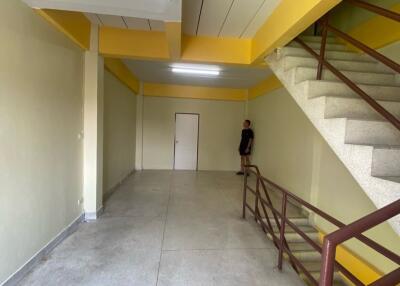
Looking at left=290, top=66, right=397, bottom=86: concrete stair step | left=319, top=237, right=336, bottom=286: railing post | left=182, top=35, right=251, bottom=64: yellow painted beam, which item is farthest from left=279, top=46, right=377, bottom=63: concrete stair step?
left=319, top=237, right=336, bottom=286: railing post

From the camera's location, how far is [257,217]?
3.31m

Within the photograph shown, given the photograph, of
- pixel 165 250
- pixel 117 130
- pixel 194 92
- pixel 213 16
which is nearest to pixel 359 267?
pixel 165 250

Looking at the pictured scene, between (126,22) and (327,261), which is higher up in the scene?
(126,22)

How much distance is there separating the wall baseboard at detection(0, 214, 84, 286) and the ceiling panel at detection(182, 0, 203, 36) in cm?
277

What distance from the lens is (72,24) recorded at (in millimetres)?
2607

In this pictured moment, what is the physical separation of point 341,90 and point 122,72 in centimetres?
401

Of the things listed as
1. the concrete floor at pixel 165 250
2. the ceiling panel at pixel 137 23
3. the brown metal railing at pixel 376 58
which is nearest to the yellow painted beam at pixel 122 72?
the ceiling panel at pixel 137 23

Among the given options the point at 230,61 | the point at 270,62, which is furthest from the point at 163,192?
the point at 270,62

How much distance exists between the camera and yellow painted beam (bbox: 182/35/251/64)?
3.19m

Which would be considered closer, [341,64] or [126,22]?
[341,64]

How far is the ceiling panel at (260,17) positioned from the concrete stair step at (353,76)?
67 centimetres

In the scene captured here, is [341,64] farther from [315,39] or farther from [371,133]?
[371,133]

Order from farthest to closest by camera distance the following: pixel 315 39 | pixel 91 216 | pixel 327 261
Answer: pixel 91 216
pixel 315 39
pixel 327 261

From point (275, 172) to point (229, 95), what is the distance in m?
2.97
